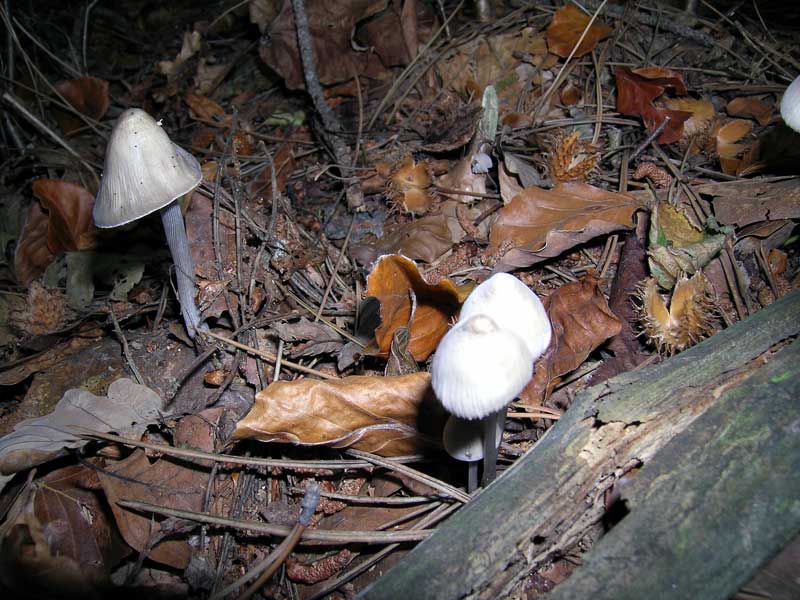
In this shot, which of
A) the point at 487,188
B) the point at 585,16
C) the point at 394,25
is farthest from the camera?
the point at 394,25

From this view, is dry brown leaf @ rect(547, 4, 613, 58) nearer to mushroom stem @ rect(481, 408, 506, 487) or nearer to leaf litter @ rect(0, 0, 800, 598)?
leaf litter @ rect(0, 0, 800, 598)

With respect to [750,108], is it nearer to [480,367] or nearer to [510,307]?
[510,307]

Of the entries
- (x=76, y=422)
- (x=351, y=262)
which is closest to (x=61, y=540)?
(x=76, y=422)

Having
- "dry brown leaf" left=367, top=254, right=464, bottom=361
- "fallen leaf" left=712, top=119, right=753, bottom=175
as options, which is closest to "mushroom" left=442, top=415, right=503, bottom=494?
"dry brown leaf" left=367, top=254, right=464, bottom=361

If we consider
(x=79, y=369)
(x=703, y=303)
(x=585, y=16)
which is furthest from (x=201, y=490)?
(x=585, y=16)

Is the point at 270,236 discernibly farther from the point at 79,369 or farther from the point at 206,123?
the point at 206,123

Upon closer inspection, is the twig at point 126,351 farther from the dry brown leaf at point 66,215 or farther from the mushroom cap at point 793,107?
the mushroom cap at point 793,107

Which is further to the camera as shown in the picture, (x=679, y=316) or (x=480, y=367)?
(x=679, y=316)

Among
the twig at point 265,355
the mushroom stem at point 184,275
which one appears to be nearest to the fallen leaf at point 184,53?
the mushroom stem at point 184,275
